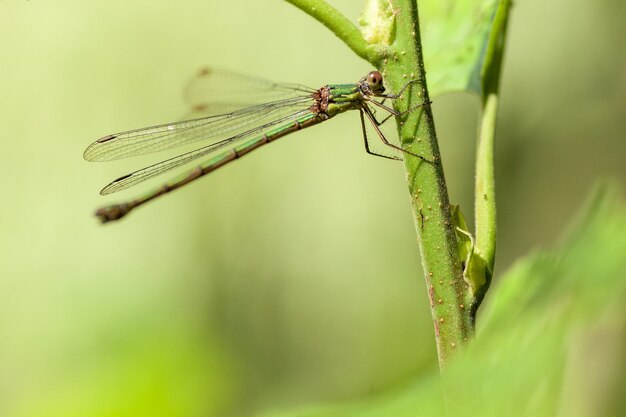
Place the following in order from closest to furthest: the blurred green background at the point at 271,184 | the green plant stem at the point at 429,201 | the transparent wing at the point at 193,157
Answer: the green plant stem at the point at 429,201 < the transparent wing at the point at 193,157 < the blurred green background at the point at 271,184

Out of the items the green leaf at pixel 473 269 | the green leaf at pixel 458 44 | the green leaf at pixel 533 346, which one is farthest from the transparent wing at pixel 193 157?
the green leaf at pixel 533 346

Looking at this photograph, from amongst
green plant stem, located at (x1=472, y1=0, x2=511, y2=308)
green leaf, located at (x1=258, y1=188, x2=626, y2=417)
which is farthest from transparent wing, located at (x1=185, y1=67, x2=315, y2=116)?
green leaf, located at (x1=258, y1=188, x2=626, y2=417)

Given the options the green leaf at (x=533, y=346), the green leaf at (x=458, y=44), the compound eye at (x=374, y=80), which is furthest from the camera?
the compound eye at (x=374, y=80)

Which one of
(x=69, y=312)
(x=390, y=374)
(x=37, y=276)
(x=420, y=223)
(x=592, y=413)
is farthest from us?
(x=37, y=276)

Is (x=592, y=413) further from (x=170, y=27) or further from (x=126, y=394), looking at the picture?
(x=170, y=27)

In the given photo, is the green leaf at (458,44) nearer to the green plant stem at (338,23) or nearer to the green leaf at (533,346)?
the green plant stem at (338,23)

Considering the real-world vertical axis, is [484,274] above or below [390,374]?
above

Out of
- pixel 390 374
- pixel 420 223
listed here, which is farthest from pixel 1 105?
pixel 420 223
